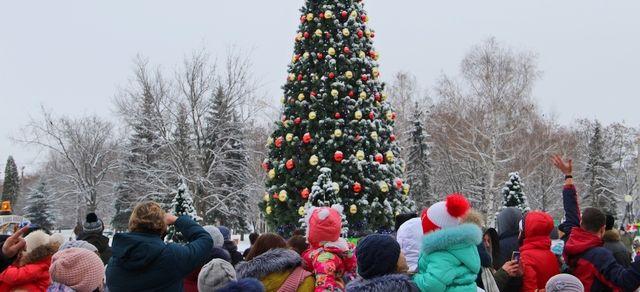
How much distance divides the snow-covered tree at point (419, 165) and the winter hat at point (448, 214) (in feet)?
128

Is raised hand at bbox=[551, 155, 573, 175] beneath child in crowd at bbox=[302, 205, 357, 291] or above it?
above

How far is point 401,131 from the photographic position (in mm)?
39406

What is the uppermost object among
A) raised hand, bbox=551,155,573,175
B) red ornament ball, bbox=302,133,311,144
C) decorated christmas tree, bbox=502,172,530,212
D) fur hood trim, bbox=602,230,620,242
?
red ornament ball, bbox=302,133,311,144

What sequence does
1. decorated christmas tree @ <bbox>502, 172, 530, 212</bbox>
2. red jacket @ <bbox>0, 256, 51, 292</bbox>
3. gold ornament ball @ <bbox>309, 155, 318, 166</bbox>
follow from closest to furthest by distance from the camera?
red jacket @ <bbox>0, 256, 51, 292</bbox> < gold ornament ball @ <bbox>309, 155, 318, 166</bbox> < decorated christmas tree @ <bbox>502, 172, 530, 212</bbox>

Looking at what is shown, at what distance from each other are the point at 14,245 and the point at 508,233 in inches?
193

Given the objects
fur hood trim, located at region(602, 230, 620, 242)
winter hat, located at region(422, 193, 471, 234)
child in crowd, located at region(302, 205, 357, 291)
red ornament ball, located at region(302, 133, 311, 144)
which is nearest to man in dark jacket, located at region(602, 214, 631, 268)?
fur hood trim, located at region(602, 230, 620, 242)

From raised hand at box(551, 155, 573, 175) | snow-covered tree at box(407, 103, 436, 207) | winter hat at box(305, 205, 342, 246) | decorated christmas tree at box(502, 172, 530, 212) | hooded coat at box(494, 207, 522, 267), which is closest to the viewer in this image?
winter hat at box(305, 205, 342, 246)

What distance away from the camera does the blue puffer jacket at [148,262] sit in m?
4.23

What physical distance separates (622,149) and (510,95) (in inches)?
1223

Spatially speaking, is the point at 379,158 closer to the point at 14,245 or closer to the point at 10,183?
the point at 14,245

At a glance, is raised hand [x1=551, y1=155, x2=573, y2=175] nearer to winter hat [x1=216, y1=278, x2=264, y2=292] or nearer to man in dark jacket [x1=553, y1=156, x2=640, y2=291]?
man in dark jacket [x1=553, y1=156, x2=640, y2=291]

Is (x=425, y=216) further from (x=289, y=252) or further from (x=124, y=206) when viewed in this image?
(x=124, y=206)

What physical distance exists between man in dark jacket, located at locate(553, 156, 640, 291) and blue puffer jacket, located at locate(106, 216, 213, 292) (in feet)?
11.0

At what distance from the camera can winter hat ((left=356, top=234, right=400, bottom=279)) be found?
416cm
